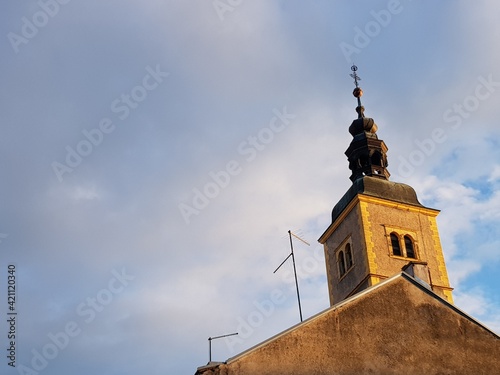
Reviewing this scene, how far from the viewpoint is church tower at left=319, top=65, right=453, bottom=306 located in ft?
102

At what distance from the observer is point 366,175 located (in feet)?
116

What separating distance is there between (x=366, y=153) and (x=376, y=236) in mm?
6068

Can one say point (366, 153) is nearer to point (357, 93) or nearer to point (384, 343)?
point (357, 93)

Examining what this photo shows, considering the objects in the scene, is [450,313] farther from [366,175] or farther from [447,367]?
[366,175]

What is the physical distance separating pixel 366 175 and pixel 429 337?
21313 mm

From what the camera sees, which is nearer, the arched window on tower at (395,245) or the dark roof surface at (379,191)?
the arched window on tower at (395,245)

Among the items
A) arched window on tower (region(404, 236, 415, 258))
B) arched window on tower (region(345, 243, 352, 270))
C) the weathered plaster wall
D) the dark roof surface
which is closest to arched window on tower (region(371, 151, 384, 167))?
the dark roof surface

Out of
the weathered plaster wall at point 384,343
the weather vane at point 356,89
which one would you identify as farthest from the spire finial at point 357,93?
the weathered plaster wall at point 384,343

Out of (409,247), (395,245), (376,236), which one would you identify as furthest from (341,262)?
(409,247)

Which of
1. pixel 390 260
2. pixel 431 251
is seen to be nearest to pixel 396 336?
pixel 390 260

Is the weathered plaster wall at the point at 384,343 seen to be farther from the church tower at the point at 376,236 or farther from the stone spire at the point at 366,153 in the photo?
the stone spire at the point at 366,153

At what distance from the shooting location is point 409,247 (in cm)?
3247

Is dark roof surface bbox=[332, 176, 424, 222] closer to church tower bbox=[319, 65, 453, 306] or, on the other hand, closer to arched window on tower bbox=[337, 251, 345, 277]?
church tower bbox=[319, 65, 453, 306]

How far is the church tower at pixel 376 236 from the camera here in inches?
1226
